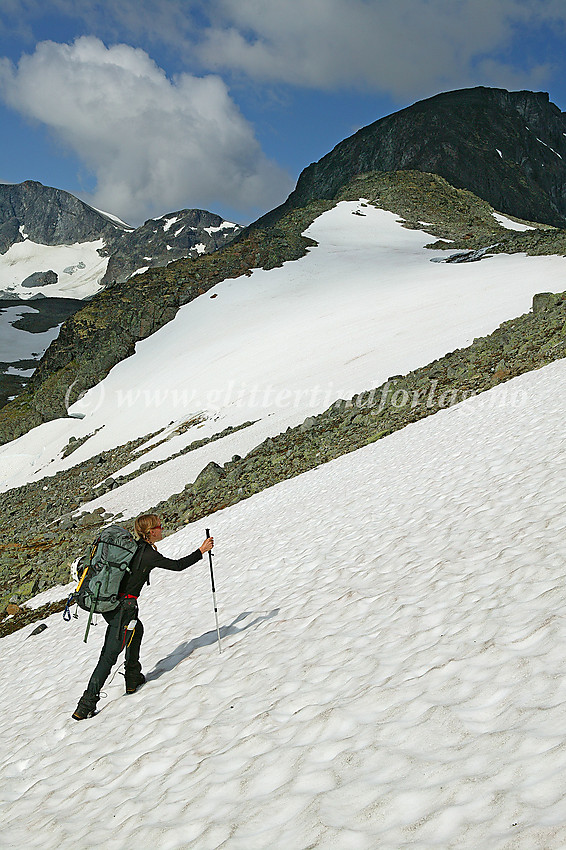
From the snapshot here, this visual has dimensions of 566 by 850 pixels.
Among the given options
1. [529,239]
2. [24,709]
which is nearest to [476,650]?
[24,709]

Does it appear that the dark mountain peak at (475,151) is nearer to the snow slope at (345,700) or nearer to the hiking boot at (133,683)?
the snow slope at (345,700)

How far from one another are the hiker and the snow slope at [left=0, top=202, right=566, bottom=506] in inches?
563

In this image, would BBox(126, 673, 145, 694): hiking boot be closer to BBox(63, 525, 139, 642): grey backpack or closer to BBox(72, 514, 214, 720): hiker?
BBox(72, 514, 214, 720): hiker

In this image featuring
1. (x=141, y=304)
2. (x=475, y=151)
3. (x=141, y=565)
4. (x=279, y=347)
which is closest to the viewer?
(x=141, y=565)

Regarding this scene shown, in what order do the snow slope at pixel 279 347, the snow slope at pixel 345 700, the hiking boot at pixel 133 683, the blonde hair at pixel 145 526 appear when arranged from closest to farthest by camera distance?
the snow slope at pixel 345 700 → the blonde hair at pixel 145 526 → the hiking boot at pixel 133 683 → the snow slope at pixel 279 347

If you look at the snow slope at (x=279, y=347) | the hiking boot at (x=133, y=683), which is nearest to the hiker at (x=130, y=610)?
the hiking boot at (x=133, y=683)

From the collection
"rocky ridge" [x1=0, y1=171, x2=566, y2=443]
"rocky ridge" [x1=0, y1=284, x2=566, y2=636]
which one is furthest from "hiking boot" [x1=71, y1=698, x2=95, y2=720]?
"rocky ridge" [x1=0, y1=171, x2=566, y2=443]

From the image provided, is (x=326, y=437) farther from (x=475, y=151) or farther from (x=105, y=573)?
(x=475, y=151)

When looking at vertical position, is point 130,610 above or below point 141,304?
below

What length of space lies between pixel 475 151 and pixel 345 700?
395 feet

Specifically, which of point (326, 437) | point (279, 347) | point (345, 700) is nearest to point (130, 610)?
point (345, 700)

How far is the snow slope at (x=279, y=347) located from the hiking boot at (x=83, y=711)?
561 inches

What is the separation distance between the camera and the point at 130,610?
6891mm

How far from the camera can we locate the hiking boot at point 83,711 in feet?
22.7
